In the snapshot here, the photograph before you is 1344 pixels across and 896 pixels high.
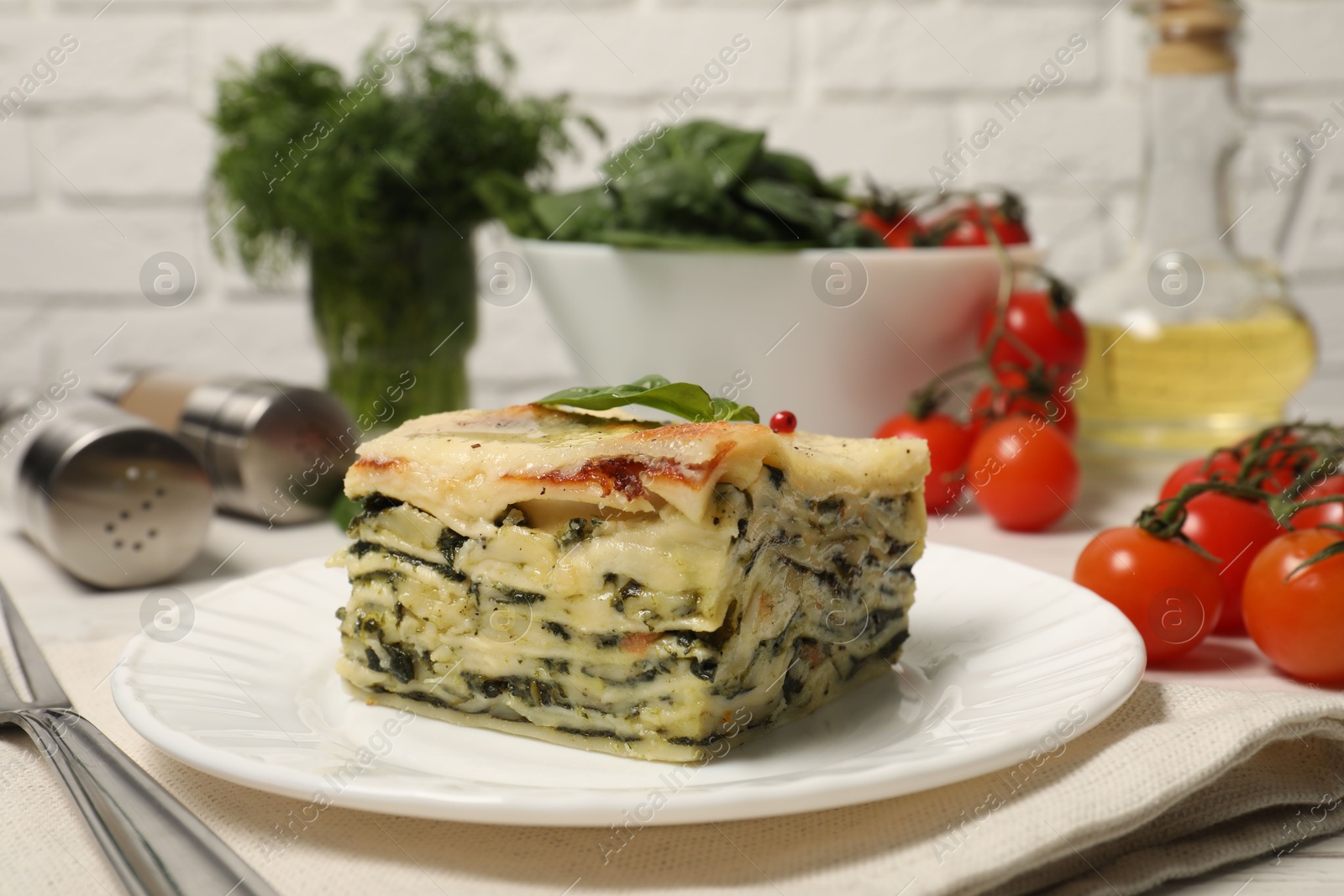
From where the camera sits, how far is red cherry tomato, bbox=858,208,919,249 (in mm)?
2807

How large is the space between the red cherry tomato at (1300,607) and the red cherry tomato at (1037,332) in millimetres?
1102

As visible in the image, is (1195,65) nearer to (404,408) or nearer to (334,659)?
(404,408)

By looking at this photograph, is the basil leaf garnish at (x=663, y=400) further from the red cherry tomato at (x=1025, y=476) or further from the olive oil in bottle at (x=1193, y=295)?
the olive oil in bottle at (x=1193, y=295)

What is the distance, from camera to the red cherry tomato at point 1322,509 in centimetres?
185

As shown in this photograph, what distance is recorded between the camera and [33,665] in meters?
1.55

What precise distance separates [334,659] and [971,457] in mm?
1393

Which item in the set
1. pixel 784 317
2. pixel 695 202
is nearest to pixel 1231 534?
pixel 784 317

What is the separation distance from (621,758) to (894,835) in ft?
1.10

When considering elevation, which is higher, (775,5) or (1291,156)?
(775,5)

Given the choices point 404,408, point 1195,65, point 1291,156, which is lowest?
point 404,408

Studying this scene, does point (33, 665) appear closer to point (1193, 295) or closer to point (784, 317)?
point (784, 317)

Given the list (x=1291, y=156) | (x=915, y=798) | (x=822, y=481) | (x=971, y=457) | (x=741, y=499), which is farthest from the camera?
(x=1291, y=156)

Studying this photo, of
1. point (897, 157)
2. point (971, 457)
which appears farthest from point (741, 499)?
point (897, 157)

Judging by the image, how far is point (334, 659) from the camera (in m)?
1.61
